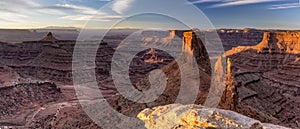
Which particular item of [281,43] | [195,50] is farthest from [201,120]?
[281,43]

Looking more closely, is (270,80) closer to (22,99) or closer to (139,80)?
(139,80)

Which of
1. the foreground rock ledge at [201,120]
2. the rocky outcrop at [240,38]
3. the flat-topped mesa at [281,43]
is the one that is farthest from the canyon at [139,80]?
the rocky outcrop at [240,38]

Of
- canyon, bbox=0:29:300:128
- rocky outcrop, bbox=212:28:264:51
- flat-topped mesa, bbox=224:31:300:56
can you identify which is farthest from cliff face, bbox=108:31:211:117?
rocky outcrop, bbox=212:28:264:51

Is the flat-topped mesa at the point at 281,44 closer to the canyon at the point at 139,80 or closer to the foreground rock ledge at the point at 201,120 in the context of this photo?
the canyon at the point at 139,80

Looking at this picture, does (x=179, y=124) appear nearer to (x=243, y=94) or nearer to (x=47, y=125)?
(x=47, y=125)

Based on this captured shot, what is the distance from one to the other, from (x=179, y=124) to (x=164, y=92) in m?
15.2

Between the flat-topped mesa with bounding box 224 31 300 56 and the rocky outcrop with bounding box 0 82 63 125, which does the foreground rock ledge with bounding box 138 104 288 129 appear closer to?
the rocky outcrop with bounding box 0 82 63 125

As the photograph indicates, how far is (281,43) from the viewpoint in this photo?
96.5 metres

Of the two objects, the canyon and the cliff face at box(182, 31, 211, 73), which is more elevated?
the cliff face at box(182, 31, 211, 73)

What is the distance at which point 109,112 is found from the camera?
27641mm

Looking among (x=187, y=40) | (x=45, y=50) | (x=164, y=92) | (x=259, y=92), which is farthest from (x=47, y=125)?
(x=45, y=50)

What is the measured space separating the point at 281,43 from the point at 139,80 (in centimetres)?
7472

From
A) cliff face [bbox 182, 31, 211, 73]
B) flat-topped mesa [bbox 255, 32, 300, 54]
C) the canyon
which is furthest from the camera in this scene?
flat-topped mesa [bbox 255, 32, 300, 54]

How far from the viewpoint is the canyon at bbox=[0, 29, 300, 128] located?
95.4 feet
